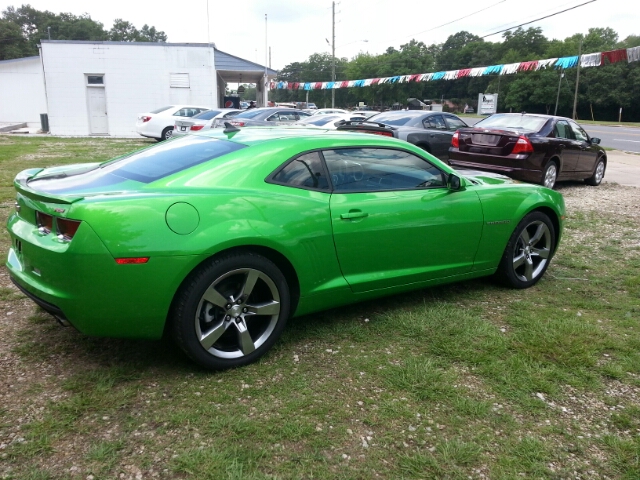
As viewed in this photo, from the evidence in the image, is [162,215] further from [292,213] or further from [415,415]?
[415,415]

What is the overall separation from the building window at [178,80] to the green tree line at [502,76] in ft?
157

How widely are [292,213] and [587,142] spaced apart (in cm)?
962

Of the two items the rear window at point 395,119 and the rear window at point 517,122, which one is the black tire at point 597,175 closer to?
the rear window at point 517,122

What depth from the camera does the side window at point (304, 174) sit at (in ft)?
11.1

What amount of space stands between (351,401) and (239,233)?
1121mm

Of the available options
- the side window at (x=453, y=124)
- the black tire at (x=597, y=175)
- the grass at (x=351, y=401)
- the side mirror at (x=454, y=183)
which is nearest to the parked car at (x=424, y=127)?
the side window at (x=453, y=124)

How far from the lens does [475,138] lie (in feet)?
32.2

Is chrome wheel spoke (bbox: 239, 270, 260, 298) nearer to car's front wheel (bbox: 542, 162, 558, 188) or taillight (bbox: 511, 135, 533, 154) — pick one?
taillight (bbox: 511, 135, 533, 154)

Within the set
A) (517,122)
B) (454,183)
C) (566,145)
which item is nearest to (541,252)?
(454,183)

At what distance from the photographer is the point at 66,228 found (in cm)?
276

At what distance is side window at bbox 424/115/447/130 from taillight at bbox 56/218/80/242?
10107 millimetres

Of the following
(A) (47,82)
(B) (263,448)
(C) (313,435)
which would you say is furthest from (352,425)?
(A) (47,82)

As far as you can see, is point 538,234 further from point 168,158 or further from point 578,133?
point 578,133

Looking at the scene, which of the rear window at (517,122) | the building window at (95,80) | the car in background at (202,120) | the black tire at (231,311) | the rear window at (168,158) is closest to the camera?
the black tire at (231,311)
